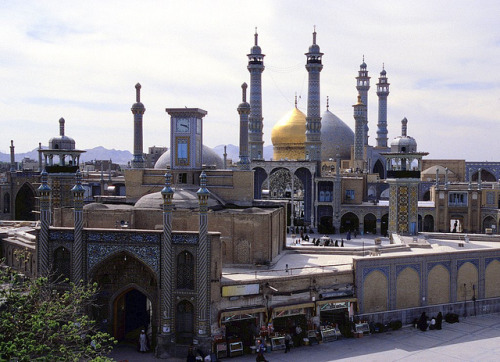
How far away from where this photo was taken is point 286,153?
165 ft

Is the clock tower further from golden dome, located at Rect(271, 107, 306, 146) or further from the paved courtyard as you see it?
golden dome, located at Rect(271, 107, 306, 146)

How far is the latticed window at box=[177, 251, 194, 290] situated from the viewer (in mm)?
17766

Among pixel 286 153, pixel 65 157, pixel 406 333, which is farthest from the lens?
pixel 286 153

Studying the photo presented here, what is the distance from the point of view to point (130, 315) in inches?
800

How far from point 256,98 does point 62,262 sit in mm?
31252

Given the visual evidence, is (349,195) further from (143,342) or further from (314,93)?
(143,342)

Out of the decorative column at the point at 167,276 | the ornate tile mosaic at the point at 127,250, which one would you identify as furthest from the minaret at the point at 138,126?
the decorative column at the point at 167,276

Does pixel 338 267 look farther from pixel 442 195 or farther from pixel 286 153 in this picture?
pixel 286 153

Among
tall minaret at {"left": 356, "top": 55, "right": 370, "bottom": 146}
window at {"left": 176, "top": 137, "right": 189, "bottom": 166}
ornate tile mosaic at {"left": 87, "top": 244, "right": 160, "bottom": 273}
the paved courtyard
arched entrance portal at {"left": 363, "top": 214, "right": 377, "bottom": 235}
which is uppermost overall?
tall minaret at {"left": 356, "top": 55, "right": 370, "bottom": 146}

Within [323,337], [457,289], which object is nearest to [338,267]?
[323,337]

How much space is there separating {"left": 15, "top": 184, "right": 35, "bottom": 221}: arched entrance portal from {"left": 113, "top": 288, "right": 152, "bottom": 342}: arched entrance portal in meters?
25.9

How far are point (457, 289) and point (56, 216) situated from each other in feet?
52.6

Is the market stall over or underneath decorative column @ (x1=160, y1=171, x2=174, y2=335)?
underneath

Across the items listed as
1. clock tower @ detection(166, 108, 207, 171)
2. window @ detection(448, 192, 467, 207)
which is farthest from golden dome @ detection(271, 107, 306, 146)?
clock tower @ detection(166, 108, 207, 171)
